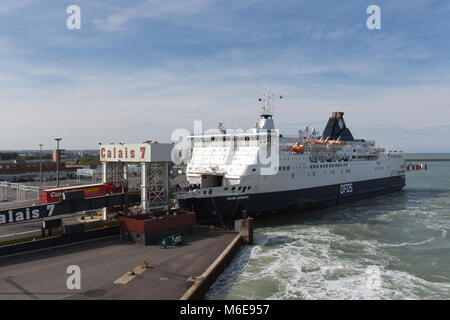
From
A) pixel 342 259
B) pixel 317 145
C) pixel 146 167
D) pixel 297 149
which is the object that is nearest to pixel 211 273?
pixel 342 259

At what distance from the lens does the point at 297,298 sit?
49.3 ft

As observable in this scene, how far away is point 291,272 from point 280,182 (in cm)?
1309

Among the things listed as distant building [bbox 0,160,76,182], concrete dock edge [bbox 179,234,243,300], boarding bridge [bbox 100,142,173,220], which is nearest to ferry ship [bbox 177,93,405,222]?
boarding bridge [bbox 100,142,173,220]

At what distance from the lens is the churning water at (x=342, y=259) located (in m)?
15.9

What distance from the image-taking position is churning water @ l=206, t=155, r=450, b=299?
1587 cm

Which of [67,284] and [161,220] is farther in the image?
[161,220]

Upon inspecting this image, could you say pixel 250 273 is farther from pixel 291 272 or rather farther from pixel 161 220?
pixel 161 220

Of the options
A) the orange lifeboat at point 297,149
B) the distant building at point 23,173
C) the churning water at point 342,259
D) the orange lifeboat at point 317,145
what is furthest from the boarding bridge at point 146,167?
the distant building at point 23,173

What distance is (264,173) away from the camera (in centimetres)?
2891

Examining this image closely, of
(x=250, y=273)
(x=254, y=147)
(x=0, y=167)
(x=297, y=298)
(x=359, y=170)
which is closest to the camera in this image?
(x=297, y=298)

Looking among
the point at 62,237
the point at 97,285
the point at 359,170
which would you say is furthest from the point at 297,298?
the point at 359,170

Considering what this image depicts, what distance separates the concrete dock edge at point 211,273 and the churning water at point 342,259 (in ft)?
1.51

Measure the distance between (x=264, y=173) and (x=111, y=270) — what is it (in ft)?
55.5

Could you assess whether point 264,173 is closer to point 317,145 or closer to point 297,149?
point 297,149
